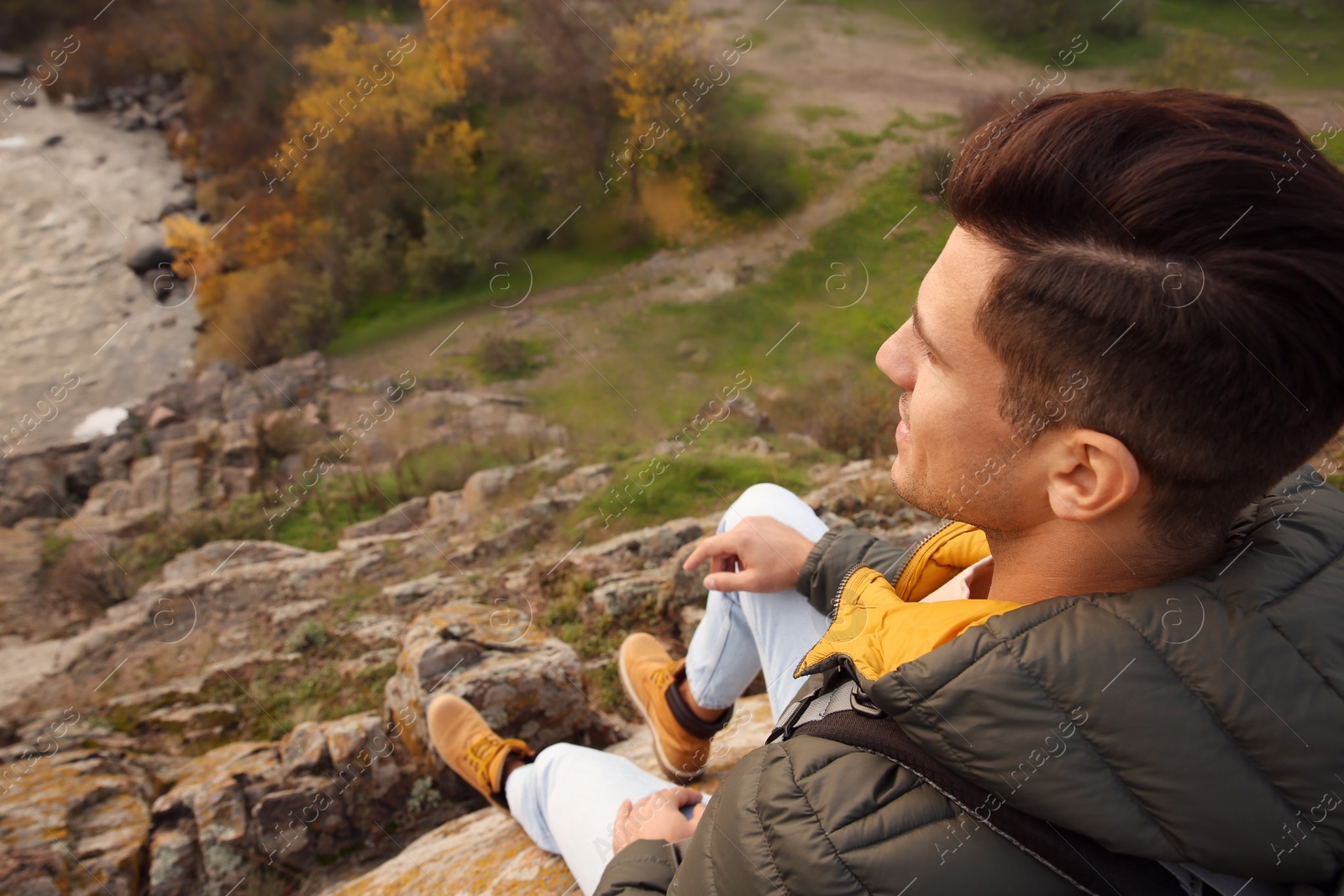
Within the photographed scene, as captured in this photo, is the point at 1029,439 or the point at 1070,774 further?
the point at 1029,439

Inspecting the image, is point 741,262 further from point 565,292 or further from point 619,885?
point 619,885

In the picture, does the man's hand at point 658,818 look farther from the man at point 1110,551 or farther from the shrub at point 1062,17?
the shrub at point 1062,17

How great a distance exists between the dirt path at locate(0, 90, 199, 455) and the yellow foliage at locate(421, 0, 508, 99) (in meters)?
5.81

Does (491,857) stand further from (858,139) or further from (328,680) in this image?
(858,139)

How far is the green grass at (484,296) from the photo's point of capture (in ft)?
34.4

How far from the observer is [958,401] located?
1397 mm

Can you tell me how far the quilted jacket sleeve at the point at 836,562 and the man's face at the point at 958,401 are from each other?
56 cm

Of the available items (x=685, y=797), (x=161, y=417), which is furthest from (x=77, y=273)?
(x=685, y=797)

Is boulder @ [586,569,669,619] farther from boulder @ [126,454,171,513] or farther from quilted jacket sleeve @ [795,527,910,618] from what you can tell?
boulder @ [126,454,171,513]

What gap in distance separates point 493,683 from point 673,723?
3.34ft

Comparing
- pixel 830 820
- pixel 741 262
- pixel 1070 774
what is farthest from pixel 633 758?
pixel 741 262

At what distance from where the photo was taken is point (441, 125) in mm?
12477

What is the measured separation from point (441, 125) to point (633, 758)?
12.0 meters

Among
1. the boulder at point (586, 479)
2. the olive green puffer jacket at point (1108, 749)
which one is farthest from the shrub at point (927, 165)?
the olive green puffer jacket at point (1108, 749)
